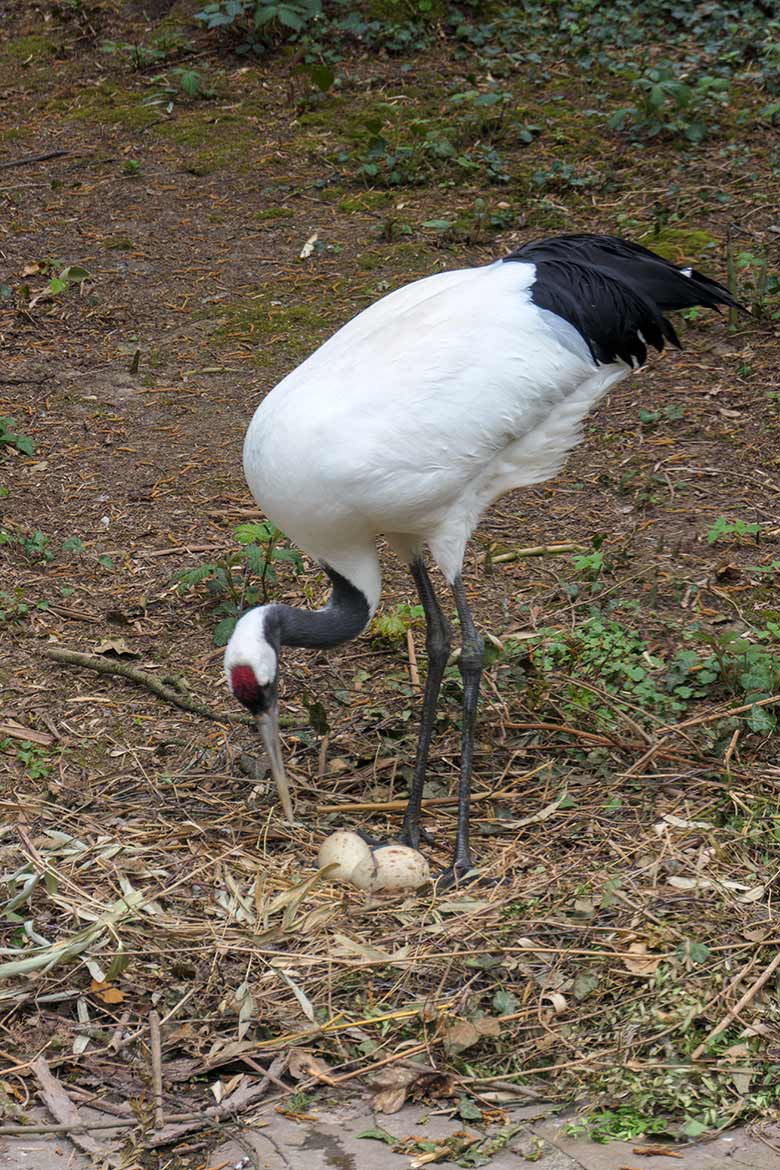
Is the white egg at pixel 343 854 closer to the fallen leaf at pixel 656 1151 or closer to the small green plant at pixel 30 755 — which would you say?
the small green plant at pixel 30 755

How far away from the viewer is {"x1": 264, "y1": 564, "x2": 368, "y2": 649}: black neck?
4.13 metres

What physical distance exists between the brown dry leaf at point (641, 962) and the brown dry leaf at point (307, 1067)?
777 millimetres

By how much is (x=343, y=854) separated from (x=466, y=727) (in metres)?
0.59

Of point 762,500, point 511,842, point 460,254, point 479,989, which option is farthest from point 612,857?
point 460,254

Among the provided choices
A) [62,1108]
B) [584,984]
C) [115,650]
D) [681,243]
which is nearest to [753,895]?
[584,984]

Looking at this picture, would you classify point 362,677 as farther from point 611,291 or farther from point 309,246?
point 309,246

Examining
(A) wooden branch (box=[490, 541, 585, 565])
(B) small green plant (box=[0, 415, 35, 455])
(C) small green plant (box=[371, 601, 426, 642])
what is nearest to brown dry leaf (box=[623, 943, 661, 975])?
(C) small green plant (box=[371, 601, 426, 642])

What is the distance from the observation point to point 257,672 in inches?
153

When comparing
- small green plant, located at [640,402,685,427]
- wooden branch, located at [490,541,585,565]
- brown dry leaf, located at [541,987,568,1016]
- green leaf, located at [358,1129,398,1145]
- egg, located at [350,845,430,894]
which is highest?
green leaf, located at [358,1129,398,1145]

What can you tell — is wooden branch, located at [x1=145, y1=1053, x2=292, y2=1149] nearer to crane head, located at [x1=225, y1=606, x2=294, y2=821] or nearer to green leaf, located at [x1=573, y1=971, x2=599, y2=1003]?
green leaf, located at [x1=573, y1=971, x2=599, y2=1003]

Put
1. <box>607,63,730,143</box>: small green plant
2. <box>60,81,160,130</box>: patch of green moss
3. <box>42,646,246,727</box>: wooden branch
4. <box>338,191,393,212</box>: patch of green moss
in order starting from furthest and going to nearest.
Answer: <box>60,81,160,130</box>: patch of green moss
<box>607,63,730,143</box>: small green plant
<box>338,191,393,212</box>: patch of green moss
<box>42,646,246,727</box>: wooden branch

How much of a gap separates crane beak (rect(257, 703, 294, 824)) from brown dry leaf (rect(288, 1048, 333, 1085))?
91 cm

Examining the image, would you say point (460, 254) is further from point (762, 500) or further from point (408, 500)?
point (408, 500)

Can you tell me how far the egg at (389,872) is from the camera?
389 centimetres
